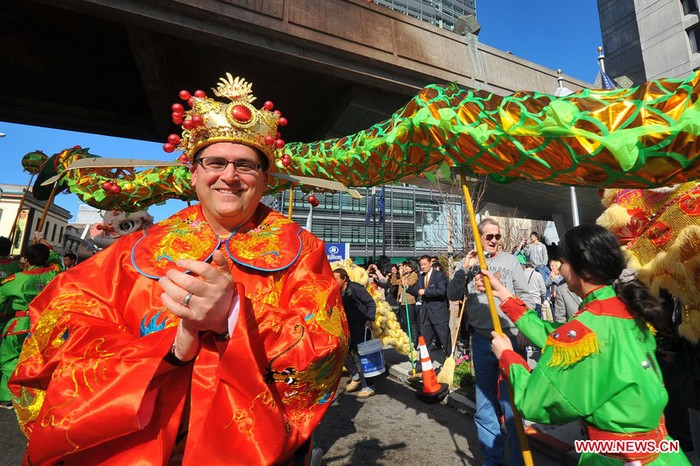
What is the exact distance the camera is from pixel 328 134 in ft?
27.4

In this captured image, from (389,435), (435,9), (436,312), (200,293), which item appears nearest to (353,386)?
(389,435)

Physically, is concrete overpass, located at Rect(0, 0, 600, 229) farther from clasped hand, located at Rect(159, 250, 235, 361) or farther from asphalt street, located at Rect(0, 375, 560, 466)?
clasped hand, located at Rect(159, 250, 235, 361)

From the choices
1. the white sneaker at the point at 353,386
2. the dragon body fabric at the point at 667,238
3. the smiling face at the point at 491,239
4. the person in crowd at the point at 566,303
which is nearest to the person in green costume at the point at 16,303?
the white sneaker at the point at 353,386

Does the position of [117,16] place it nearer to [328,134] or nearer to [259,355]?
[328,134]

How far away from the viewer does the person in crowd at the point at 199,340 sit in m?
1.12

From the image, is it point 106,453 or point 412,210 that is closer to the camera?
point 106,453

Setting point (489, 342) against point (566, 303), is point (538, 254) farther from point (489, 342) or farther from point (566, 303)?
point (489, 342)

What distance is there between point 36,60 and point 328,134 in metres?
5.80

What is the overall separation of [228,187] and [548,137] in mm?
1517

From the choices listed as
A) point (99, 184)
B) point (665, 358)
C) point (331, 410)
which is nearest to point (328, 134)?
point (99, 184)

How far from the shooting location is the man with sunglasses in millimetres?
2922

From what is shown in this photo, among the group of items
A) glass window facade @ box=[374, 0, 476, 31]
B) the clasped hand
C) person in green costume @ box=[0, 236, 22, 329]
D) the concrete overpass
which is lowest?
the clasped hand

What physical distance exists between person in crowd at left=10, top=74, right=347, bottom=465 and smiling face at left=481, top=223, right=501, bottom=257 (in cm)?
225
